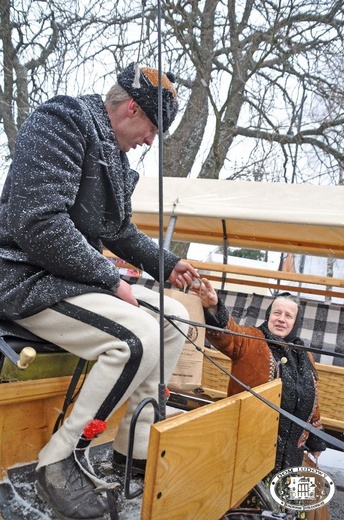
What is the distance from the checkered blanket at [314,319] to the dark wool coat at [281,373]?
158cm

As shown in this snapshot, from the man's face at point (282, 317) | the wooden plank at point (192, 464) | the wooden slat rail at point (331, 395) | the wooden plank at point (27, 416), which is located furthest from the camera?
the wooden slat rail at point (331, 395)

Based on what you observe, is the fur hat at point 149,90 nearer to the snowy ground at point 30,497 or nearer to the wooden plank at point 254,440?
the wooden plank at point 254,440

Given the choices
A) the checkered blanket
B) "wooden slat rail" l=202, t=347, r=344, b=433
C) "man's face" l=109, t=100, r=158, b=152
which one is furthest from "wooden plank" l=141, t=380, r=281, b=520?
the checkered blanket

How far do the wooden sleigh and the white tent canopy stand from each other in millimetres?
2151

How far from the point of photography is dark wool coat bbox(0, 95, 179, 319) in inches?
68.1

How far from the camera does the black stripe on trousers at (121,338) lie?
5.75ft

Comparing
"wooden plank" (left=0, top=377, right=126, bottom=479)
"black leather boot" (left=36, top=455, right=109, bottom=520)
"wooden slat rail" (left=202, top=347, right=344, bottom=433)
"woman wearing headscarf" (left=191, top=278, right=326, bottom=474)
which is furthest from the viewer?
"wooden slat rail" (left=202, top=347, right=344, bottom=433)

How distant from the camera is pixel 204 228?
5539 mm

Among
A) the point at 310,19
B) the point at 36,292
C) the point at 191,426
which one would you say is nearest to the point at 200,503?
the point at 191,426

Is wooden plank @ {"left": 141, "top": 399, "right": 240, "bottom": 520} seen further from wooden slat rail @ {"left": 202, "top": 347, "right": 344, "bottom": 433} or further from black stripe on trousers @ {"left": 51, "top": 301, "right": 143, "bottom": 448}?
wooden slat rail @ {"left": 202, "top": 347, "right": 344, "bottom": 433}

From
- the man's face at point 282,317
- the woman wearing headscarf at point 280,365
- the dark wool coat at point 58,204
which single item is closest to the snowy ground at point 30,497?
the dark wool coat at point 58,204

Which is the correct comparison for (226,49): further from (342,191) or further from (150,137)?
(150,137)

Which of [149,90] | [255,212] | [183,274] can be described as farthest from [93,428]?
[255,212]

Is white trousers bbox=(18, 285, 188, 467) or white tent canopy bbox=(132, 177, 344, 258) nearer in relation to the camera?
white trousers bbox=(18, 285, 188, 467)
